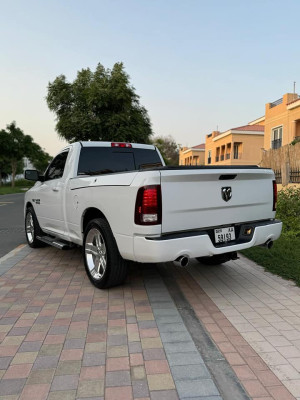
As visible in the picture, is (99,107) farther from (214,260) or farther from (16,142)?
(16,142)

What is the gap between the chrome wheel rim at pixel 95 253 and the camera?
4.22 m

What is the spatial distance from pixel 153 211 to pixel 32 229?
4.43 metres

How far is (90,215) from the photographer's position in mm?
4504

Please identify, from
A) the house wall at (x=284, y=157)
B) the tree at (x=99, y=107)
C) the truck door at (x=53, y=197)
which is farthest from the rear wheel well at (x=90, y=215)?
the tree at (x=99, y=107)

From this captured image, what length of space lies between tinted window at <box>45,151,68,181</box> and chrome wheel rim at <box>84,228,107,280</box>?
4.96 ft

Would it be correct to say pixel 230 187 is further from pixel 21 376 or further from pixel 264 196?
pixel 21 376

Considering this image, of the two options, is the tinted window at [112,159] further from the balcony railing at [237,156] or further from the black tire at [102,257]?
the balcony railing at [237,156]

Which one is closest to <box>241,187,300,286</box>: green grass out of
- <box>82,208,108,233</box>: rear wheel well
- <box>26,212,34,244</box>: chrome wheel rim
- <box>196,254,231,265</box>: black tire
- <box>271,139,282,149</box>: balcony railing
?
<box>196,254,231,265</box>: black tire

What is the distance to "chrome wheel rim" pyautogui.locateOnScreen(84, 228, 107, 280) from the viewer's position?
A: 4217 mm

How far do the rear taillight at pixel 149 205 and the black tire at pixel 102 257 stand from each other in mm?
747

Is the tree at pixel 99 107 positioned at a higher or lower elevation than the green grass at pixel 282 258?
higher

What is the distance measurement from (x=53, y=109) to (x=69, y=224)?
1911 centimetres

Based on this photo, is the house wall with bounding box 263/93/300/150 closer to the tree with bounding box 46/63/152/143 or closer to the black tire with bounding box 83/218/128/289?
the tree with bounding box 46/63/152/143

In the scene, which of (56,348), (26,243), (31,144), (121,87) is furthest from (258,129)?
(56,348)
